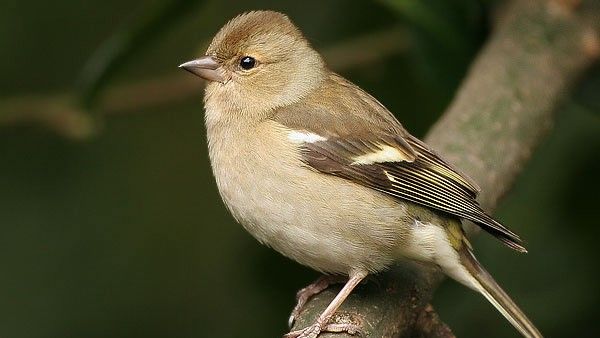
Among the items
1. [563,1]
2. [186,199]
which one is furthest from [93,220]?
[563,1]

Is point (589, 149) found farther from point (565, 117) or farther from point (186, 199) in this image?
point (186, 199)

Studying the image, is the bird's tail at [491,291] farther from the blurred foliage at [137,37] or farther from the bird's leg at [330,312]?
the blurred foliage at [137,37]

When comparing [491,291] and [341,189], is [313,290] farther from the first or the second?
[491,291]

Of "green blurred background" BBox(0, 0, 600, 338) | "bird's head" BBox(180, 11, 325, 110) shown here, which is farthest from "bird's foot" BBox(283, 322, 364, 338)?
"green blurred background" BBox(0, 0, 600, 338)

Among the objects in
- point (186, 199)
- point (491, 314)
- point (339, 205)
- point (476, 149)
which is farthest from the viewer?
point (186, 199)

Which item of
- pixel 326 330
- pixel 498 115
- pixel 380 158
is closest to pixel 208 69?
pixel 380 158

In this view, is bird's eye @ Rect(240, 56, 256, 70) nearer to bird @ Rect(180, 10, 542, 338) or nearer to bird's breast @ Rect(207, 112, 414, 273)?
bird @ Rect(180, 10, 542, 338)
